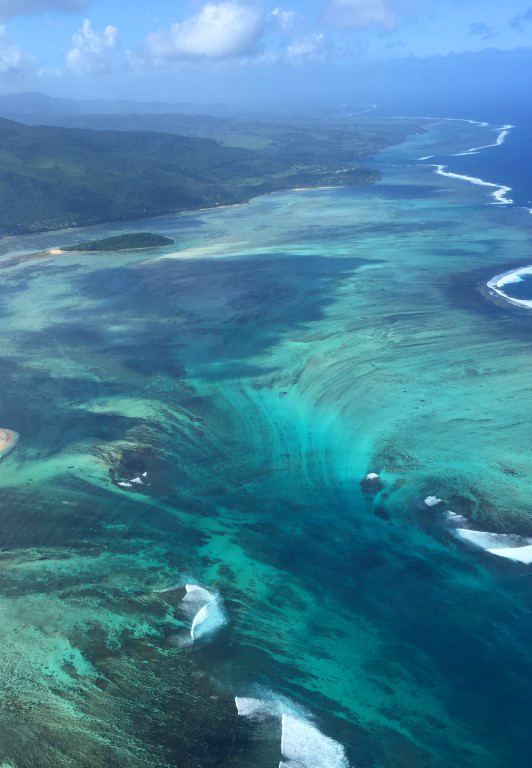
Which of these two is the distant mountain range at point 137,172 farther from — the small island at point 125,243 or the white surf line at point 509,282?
the white surf line at point 509,282

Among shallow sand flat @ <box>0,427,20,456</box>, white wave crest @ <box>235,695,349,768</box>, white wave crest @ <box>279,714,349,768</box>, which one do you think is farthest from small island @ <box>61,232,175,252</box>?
white wave crest @ <box>279,714,349,768</box>

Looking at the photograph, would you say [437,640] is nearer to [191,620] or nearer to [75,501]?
[191,620]

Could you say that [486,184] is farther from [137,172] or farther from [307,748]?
[307,748]

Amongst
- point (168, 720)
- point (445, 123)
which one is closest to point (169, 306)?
point (168, 720)

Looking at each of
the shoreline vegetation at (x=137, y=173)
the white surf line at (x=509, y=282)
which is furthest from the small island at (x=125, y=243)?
the white surf line at (x=509, y=282)

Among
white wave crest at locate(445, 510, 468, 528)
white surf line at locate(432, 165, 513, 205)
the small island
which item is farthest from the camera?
white surf line at locate(432, 165, 513, 205)

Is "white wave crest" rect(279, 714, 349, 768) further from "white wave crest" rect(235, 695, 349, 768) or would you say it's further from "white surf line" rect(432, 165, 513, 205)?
"white surf line" rect(432, 165, 513, 205)
